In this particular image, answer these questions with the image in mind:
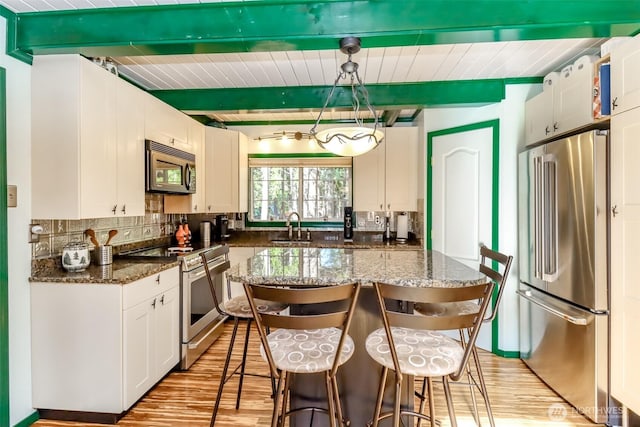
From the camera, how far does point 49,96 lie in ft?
6.95

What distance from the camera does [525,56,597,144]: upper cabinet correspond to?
2.21m

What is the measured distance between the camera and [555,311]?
2352mm

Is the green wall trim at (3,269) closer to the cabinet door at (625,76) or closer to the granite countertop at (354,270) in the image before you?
the granite countertop at (354,270)

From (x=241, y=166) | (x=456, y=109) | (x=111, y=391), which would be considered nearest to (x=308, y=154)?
(x=241, y=166)

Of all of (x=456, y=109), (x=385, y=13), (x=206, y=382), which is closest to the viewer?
(x=385, y=13)

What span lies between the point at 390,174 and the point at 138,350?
9.86 feet

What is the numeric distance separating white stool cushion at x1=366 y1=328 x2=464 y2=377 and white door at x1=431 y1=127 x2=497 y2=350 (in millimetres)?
1818

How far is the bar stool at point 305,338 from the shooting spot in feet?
4.47

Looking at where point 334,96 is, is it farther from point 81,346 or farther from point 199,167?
point 81,346

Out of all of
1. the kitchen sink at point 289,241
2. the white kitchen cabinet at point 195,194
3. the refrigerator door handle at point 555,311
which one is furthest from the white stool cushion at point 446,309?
the white kitchen cabinet at point 195,194

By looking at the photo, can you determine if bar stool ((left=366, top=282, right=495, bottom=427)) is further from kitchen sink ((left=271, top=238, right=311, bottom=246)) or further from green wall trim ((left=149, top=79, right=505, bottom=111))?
kitchen sink ((left=271, top=238, right=311, bottom=246))

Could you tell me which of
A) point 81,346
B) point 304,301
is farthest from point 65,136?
point 304,301

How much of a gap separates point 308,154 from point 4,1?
3117mm

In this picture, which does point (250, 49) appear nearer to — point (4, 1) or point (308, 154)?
Answer: point (4, 1)
